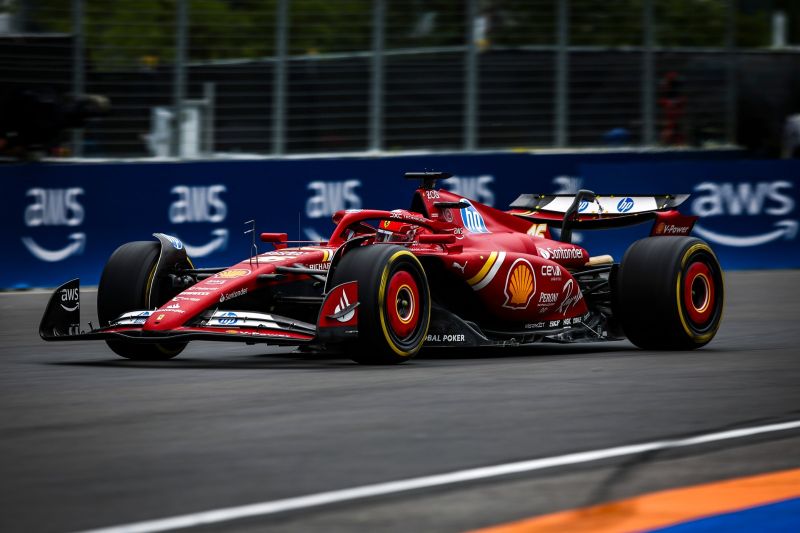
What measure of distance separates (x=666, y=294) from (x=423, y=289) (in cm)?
188

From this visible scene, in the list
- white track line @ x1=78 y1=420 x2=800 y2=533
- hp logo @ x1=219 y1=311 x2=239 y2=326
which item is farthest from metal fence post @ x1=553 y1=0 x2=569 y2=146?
white track line @ x1=78 y1=420 x2=800 y2=533

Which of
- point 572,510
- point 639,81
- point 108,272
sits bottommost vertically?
point 572,510

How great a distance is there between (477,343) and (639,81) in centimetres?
1040

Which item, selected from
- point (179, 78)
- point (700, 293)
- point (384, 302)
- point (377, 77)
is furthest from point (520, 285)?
point (377, 77)

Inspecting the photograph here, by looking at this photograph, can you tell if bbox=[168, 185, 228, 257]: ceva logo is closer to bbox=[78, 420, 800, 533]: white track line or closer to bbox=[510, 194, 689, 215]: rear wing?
bbox=[510, 194, 689, 215]: rear wing

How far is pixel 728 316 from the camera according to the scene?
1362 centimetres

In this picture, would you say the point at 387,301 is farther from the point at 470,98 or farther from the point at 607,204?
the point at 470,98

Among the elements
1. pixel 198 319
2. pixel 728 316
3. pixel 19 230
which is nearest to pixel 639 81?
pixel 728 316

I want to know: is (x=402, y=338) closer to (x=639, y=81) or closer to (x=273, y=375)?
(x=273, y=375)

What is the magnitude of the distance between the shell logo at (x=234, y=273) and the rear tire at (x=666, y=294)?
2762mm

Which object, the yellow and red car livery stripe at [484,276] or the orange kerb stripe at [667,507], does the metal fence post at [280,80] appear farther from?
the orange kerb stripe at [667,507]

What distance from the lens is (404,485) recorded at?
5.50 metres

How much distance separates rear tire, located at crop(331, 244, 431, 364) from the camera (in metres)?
8.96

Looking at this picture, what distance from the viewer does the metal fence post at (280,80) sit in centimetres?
1712
